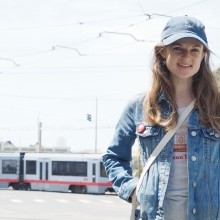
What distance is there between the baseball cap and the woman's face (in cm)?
3

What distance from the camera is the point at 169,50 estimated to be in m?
2.91

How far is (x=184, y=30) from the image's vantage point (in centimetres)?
286

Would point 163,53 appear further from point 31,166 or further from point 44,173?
point 31,166

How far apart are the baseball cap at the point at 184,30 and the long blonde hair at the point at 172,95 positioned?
0.07 metres

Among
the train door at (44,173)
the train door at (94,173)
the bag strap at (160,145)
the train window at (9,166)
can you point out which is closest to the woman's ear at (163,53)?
the bag strap at (160,145)

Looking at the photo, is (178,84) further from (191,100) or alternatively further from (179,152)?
(179,152)

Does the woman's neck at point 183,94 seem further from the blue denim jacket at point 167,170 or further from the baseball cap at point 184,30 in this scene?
the baseball cap at point 184,30

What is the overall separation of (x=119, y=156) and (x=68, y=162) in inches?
1536

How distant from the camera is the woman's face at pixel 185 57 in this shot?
2.87 metres

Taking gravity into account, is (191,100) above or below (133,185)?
above

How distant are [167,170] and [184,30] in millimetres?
584

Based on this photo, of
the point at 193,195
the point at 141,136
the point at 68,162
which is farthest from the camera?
the point at 68,162

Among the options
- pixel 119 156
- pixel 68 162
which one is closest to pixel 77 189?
pixel 68 162

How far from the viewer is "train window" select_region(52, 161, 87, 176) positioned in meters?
41.1
